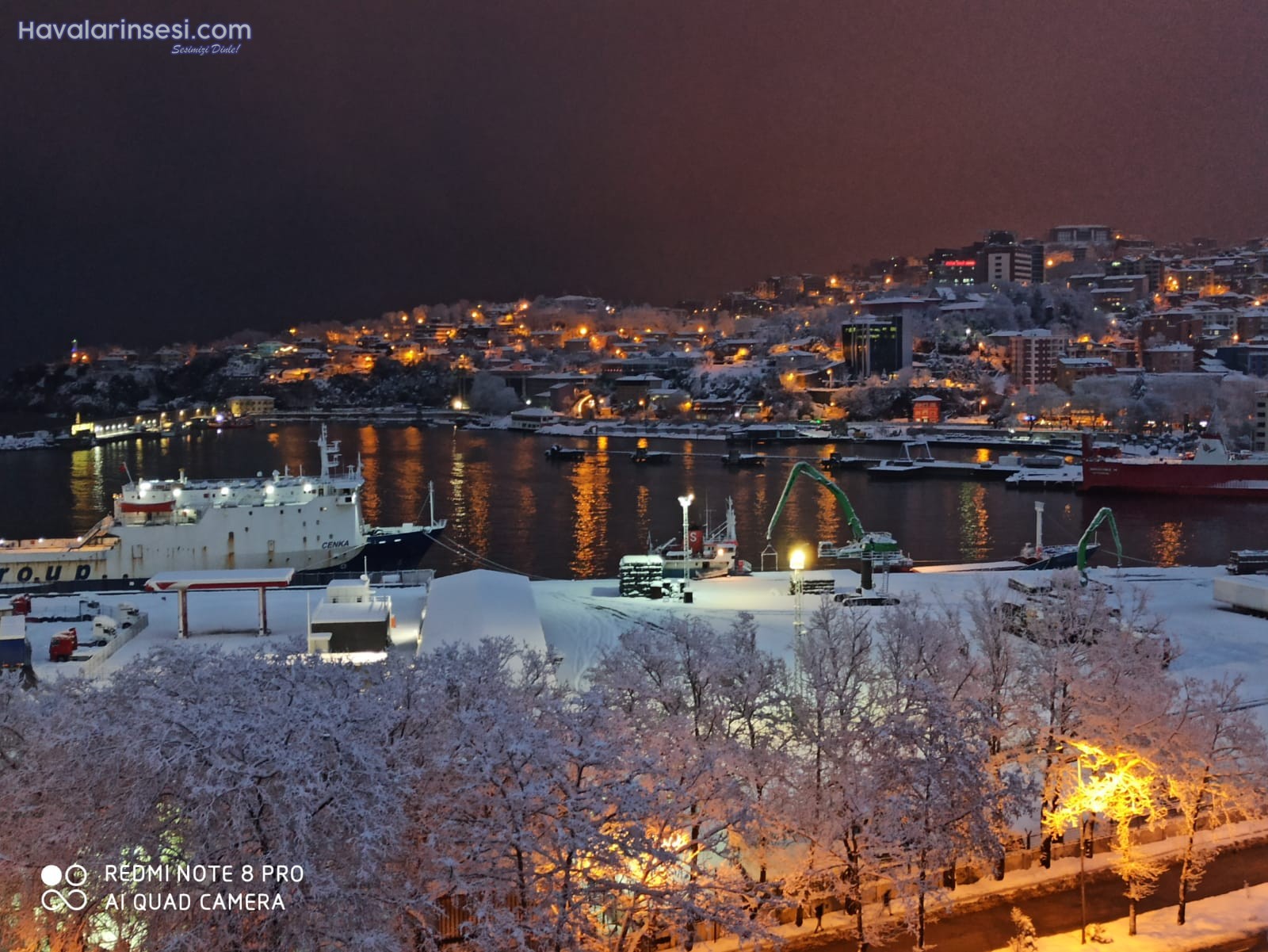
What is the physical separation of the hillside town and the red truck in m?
22.5

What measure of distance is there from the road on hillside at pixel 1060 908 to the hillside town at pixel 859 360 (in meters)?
21.4

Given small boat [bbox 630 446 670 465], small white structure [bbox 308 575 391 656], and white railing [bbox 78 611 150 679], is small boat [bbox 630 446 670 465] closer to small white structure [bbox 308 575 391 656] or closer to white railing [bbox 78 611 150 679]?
white railing [bbox 78 611 150 679]

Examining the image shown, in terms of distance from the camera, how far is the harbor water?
1262 centimetres

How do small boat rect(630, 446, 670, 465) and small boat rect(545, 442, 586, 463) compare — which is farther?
small boat rect(545, 442, 586, 463)

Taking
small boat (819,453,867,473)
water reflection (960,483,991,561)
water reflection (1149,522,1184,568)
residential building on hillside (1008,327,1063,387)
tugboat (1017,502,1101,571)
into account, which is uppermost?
residential building on hillside (1008,327,1063,387)

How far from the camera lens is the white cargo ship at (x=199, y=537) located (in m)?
9.57

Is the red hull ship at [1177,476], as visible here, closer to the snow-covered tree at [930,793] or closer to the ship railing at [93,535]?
the ship railing at [93,535]

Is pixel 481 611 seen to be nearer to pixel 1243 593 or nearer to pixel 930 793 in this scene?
pixel 930 793

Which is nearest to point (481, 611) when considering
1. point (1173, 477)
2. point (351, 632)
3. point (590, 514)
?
point (351, 632)

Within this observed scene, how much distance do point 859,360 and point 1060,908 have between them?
3312cm

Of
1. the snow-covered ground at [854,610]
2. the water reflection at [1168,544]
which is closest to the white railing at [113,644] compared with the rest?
the snow-covered ground at [854,610]

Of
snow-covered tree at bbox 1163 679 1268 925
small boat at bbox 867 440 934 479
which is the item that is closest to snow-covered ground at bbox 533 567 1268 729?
snow-covered tree at bbox 1163 679 1268 925

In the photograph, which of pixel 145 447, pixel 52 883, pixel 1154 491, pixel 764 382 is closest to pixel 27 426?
pixel 145 447

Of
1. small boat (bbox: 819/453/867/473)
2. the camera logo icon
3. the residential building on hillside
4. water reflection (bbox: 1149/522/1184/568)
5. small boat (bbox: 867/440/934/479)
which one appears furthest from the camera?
the residential building on hillside
